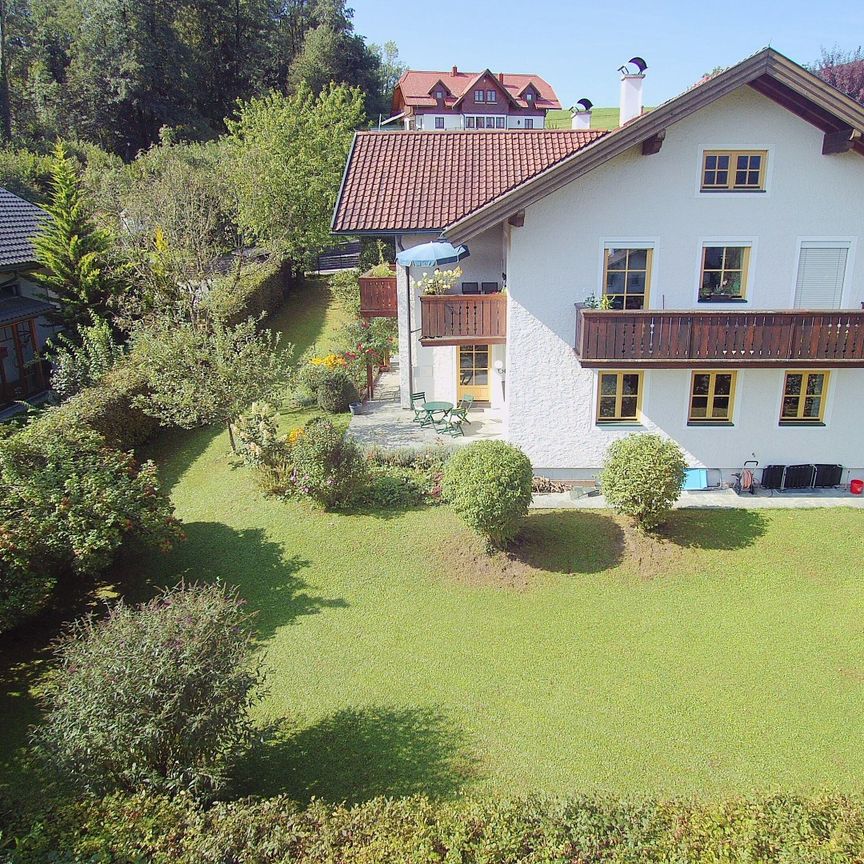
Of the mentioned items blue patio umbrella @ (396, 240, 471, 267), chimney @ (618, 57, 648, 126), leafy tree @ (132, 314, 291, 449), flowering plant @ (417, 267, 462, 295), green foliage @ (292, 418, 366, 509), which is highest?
chimney @ (618, 57, 648, 126)

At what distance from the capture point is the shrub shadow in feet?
44.1

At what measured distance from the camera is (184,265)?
23828 millimetres

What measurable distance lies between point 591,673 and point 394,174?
51.1 ft

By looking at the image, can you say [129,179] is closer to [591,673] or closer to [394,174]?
[394,174]

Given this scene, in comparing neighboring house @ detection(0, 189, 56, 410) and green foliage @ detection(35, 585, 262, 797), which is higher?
neighboring house @ detection(0, 189, 56, 410)

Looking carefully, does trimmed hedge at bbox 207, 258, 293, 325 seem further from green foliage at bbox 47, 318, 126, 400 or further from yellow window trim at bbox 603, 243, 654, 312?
yellow window trim at bbox 603, 243, 654, 312

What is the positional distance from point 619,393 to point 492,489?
5111mm

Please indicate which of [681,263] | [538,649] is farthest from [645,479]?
[681,263]

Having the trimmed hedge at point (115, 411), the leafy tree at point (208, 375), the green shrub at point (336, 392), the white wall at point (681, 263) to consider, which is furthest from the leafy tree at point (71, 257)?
the white wall at point (681, 263)

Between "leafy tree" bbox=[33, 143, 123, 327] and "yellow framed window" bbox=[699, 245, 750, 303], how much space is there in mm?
18853

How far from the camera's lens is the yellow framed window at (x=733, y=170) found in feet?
47.5

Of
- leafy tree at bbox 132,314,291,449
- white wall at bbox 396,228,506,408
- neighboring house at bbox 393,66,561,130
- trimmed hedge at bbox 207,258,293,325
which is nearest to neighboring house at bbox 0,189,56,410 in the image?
trimmed hedge at bbox 207,258,293,325

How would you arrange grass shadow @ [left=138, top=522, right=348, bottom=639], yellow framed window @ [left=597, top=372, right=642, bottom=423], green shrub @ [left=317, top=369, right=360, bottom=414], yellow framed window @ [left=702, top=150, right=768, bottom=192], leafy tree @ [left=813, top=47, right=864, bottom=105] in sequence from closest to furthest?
1. grass shadow @ [left=138, top=522, right=348, bottom=639]
2. yellow framed window @ [left=702, top=150, right=768, bottom=192]
3. yellow framed window @ [left=597, top=372, right=642, bottom=423]
4. green shrub @ [left=317, top=369, right=360, bottom=414]
5. leafy tree @ [left=813, top=47, right=864, bottom=105]

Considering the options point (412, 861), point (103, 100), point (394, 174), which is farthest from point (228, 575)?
point (103, 100)
